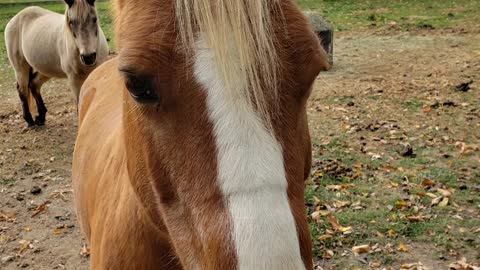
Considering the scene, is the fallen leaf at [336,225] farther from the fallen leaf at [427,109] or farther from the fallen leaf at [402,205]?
the fallen leaf at [427,109]

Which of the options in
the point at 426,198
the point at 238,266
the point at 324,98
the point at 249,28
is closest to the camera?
the point at 238,266

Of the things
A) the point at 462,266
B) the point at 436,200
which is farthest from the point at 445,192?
the point at 462,266

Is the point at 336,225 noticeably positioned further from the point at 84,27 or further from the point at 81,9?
the point at 81,9

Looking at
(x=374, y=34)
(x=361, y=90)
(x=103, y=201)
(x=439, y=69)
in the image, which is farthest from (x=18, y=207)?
(x=374, y=34)

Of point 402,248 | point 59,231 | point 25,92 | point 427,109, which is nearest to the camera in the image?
point 402,248

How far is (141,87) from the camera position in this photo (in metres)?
1.44

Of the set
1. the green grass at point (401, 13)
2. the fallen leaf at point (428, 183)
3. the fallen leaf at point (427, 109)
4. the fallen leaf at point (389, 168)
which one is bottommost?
the green grass at point (401, 13)

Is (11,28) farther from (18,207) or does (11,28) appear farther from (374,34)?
(374,34)

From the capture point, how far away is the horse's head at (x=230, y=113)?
4.04 feet

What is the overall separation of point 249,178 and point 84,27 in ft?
20.6

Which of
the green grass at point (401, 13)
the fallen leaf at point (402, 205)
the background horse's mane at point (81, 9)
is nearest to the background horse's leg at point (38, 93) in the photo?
the background horse's mane at point (81, 9)

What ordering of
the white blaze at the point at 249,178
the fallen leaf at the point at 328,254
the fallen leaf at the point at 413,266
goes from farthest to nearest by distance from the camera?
the fallen leaf at the point at 328,254, the fallen leaf at the point at 413,266, the white blaze at the point at 249,178

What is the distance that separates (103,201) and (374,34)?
34.5 ft

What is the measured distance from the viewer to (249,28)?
133 cm
